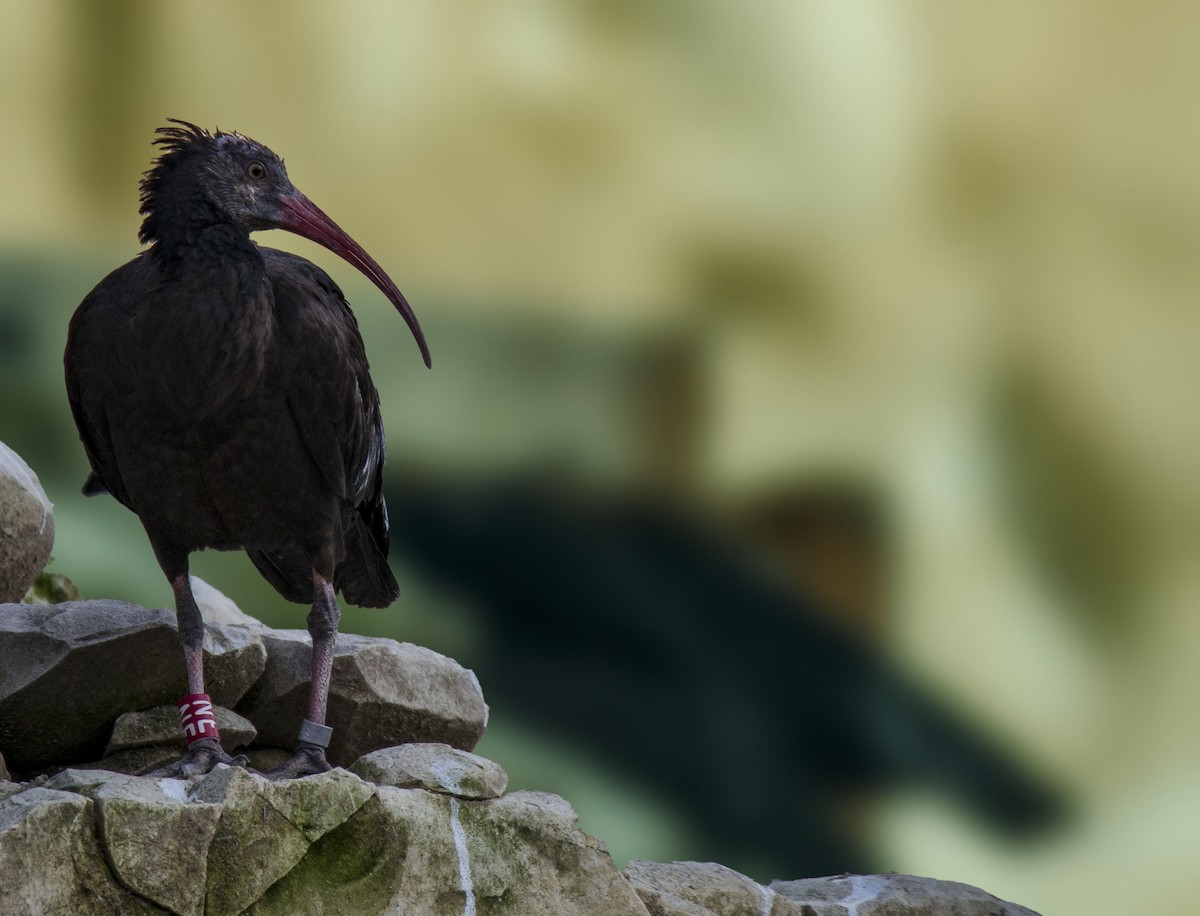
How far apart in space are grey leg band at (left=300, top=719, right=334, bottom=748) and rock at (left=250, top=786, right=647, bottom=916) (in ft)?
3.39

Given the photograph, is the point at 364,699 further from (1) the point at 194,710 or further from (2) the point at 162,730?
(1) the point at 194,710

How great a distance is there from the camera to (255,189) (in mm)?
8250

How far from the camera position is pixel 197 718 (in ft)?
26.4

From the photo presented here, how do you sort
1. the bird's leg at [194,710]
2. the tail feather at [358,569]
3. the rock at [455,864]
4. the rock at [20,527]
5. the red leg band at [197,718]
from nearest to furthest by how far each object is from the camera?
1. the rock at [455,864]
2. the bird's leg at [194,710]
3. the red leg band at [197,718]
4. the tail feather at [358,569]
5. the rock at [20,527]

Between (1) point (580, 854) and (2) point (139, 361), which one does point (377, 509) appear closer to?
(2) point (139, 361)

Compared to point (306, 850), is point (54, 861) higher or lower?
lower

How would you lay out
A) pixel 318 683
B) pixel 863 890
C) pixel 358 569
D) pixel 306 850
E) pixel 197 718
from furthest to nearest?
1. pixel 358 569
2. pixel 863 890
3. pixel 318 683
4. pixel 197 718
5. pixel 306 850

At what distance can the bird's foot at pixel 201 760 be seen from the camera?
7.75 metres

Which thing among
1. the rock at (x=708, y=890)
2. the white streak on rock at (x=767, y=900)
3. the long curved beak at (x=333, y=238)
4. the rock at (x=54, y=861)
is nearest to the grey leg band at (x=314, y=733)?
the rock at (x=708, y=890)

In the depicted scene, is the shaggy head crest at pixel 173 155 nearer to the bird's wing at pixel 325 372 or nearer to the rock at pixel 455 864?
the bird's wing at pixel 325 372

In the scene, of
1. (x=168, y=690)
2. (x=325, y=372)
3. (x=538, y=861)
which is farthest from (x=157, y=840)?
(x=325, y=372)

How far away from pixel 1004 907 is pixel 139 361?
5245 millimetres

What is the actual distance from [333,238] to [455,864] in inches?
127

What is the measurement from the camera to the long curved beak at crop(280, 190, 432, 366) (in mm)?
8398
